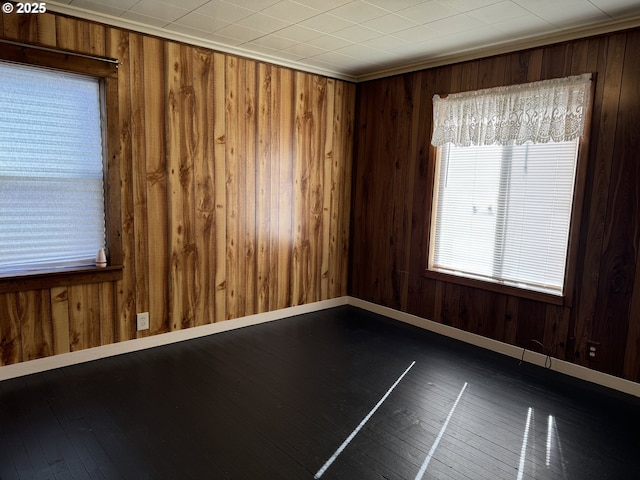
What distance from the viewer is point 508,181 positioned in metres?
3.55

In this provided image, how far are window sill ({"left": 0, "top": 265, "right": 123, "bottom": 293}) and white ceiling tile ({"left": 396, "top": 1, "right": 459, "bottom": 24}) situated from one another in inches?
108

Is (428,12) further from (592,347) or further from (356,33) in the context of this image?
(592,347)

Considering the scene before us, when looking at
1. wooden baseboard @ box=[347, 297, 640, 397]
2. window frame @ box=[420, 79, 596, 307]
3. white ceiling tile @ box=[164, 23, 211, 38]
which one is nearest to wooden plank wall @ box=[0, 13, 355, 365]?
white ceiling tile @ box=[164, 23, 211, 38]

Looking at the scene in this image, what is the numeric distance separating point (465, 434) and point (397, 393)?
0.55 meters

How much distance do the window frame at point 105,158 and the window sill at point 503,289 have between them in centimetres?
276

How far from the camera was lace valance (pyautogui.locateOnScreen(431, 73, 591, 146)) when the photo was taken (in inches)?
122

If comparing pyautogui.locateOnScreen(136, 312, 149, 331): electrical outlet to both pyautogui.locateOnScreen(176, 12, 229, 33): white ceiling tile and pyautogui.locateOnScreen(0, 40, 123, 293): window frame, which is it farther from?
pyautogui.locateOnScreen(176, 12, 229, 33): white ceiling tile

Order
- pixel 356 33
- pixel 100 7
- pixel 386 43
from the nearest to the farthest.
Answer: pixel 100 7
pixel 356 33
pixel 386 43

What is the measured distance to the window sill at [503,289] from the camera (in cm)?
328

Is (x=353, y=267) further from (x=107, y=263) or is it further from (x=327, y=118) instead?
(x=107, y=263)

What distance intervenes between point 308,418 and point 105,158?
7.59 feet

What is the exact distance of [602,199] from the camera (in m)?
3.05

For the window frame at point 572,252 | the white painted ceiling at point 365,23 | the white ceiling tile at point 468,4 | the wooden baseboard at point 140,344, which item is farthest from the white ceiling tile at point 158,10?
the window frame at point 572,252

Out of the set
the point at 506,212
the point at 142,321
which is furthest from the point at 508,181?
the point at 142,321
